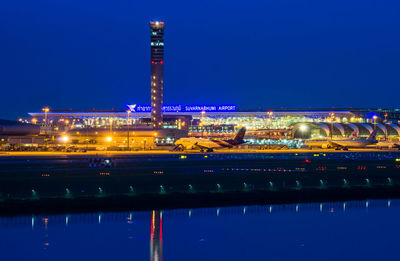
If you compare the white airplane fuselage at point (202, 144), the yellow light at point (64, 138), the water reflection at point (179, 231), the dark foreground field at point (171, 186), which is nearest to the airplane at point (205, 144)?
the white airplane fuselage at point (202, 144)

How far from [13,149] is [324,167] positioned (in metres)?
74.8

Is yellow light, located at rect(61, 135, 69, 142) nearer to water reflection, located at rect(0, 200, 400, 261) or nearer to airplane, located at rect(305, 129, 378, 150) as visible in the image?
airplane, located at rect(305, 129, 378, 150)

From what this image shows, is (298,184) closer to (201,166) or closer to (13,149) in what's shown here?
(201,166)

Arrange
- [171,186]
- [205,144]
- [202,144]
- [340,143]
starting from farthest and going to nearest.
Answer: [340,143] → [202,144] → [205,144] → [171,186]

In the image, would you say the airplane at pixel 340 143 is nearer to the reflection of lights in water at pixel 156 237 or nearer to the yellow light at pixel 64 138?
the yellow light at pixel 64 138

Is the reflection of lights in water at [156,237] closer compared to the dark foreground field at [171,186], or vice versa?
the reflection of lights in water at [156,237]

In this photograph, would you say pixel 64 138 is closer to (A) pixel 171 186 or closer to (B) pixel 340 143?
(B) pixel 340 143

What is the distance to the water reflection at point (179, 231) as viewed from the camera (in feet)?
110

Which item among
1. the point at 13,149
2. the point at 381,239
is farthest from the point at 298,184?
the point at 13,149

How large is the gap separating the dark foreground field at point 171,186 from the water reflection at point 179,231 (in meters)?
1.33

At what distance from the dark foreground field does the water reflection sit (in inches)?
52.4

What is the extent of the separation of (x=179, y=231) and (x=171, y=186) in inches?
542

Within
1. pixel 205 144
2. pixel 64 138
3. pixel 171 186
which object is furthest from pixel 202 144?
pixel 171 186

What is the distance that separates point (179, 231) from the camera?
39.0m
